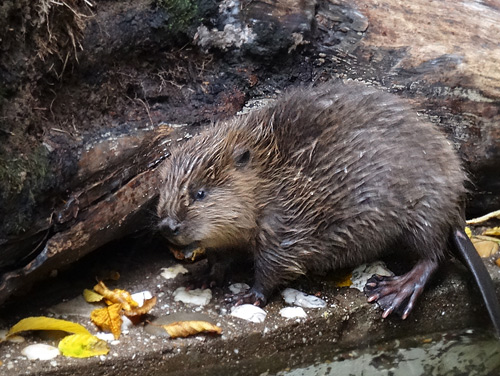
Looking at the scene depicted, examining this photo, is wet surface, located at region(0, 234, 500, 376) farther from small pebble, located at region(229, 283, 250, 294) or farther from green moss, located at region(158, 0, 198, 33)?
green moss, located at region(158, 0, 198, 33)

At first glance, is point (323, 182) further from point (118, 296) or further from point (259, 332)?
point (118, 296)

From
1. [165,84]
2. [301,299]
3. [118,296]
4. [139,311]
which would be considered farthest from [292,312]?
[165,84]

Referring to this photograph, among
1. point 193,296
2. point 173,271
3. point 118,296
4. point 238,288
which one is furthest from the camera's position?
point 173,271

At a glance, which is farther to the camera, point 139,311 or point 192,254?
point 192,254

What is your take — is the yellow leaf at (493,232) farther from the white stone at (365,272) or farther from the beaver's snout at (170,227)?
the beaver's snout at (170,227)

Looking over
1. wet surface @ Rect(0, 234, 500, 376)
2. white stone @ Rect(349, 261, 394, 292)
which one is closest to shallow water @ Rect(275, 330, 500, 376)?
wet surface @ Rect(0, 234, 500, 376)

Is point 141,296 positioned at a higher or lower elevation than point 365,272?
lower

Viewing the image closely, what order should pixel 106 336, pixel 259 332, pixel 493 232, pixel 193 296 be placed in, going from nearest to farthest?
pixel 106 336, pixel 259 332, pixel 193 296, pixel 493 232

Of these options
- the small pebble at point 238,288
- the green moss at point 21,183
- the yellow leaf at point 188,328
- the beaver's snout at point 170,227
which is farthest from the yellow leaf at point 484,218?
the green moss at point 21,183
